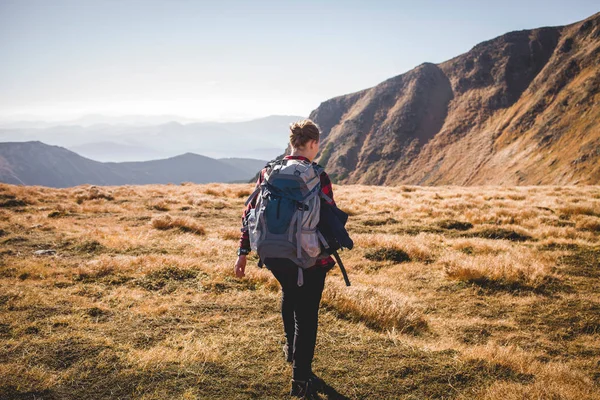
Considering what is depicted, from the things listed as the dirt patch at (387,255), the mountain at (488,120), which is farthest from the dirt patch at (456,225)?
the mountain at (488,120)

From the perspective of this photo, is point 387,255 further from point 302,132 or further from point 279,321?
point 302,132

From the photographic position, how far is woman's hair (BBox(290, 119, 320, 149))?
3.55 meters

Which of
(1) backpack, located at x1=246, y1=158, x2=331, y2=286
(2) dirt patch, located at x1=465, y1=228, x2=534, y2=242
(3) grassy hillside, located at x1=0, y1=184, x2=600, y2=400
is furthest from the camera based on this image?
(2) dirt patch, located at x1=465, y1=228, x2=534, y2=242

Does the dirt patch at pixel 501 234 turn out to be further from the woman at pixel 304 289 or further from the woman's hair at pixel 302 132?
the woman's hair at pixel 302 132

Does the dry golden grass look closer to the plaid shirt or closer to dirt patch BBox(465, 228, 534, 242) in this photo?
the plaid shirt

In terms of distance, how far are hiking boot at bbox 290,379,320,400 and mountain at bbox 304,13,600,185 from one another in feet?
251

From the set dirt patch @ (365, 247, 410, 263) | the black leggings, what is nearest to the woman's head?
the black leggings

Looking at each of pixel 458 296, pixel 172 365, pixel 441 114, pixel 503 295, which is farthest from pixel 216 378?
pixel 441 114

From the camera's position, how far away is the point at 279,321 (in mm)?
5195

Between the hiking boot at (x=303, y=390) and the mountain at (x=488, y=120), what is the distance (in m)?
76.4

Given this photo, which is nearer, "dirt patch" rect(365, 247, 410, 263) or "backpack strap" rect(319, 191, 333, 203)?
"backpack strap" rect(319, 191, 333, 203)

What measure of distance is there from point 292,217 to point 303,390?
171cm

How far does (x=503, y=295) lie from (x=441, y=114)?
5309 inches

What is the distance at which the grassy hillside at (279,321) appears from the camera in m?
3.66
